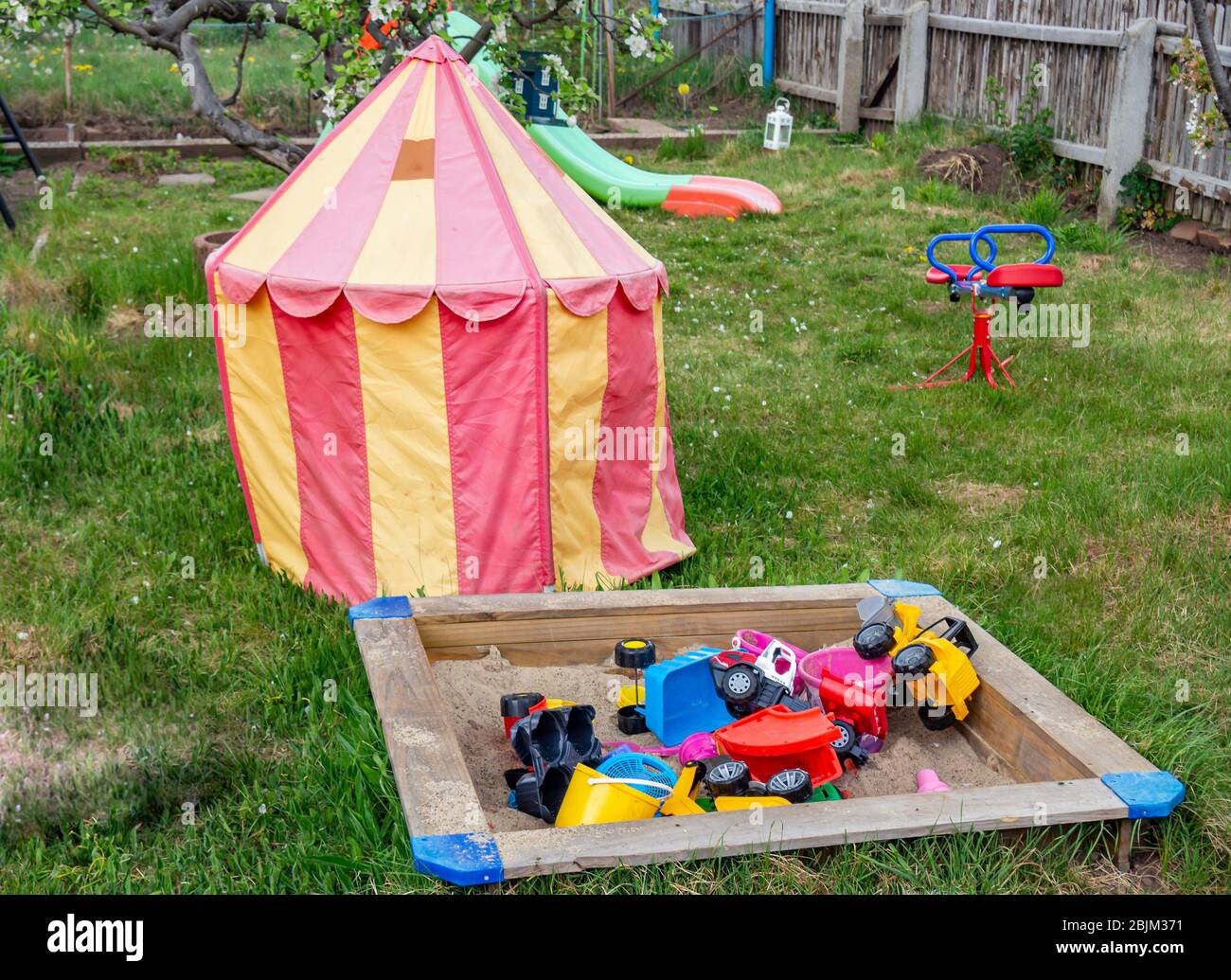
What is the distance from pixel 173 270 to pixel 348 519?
3937 mm

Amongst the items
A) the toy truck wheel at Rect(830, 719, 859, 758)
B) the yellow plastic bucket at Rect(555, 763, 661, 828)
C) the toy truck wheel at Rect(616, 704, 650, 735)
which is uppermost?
the yellow plastic bucket at Rect(555, 763, 661, 828)

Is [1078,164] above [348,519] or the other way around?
above

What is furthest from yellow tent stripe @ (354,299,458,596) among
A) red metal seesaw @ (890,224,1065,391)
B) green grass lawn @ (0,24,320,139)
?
green grass lawn @ (0,24,320,139)

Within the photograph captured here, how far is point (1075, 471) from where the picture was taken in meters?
5.30

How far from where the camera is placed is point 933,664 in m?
3.33

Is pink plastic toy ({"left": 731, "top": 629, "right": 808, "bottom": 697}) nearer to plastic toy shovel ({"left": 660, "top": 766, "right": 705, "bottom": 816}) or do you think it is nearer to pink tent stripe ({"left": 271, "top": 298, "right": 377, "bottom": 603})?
plastic toy shovel ({"left": 660, "top": 766, "right": 705, "bottom": 816})

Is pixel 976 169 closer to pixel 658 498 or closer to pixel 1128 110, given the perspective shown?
pixel 1128 110

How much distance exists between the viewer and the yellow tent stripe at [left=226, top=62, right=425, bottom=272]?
4445 millimetres

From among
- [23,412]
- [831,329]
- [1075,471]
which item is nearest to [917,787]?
[1075,471]

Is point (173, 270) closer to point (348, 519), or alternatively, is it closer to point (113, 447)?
point (113, 447)

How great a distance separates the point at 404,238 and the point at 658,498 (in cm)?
130

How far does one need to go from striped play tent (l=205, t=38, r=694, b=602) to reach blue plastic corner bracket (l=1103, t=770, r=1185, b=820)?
2008 mm
